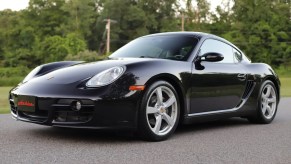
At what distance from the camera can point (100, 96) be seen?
4789 millimetres

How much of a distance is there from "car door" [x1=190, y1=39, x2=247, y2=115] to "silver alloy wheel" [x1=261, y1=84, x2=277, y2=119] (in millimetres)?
705

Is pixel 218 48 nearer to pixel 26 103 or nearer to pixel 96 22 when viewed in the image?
Answer: pixel 26 103

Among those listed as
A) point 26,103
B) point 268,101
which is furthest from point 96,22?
point 26,103

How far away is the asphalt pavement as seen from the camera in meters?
4.25

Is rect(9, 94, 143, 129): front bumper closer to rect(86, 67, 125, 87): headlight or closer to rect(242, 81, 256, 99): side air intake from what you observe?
rect(86, 67, 125, 87): headlight

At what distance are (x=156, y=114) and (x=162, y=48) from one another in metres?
1.05

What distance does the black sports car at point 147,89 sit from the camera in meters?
4.86

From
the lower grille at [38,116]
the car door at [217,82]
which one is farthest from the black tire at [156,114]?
the lower grille at [38,116]

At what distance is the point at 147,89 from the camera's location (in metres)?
5.14

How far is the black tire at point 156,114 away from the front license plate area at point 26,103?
109cm

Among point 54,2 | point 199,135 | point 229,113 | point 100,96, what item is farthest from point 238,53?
point 54,2

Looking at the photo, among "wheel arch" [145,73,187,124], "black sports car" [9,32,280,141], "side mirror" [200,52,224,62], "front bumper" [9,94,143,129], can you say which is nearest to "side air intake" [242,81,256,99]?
"black sports car" [9,32,280,141]

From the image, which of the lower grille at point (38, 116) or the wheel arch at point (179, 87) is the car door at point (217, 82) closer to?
the wheel arch at point (179, 87)

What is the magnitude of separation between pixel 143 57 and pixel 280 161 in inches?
88.0
